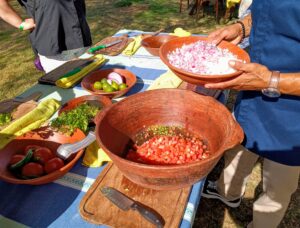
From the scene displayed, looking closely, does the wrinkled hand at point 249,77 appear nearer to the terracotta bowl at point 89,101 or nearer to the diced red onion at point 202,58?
the diced red onion at point 202,58

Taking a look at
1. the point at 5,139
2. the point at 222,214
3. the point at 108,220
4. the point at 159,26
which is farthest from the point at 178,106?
the point at 159,26

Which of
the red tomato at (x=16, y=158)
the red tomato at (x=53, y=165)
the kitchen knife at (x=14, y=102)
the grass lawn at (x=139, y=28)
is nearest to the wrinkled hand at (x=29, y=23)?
the kitchen knife at (x=14, y=102)

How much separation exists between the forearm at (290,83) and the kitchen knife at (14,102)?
7.18 feet

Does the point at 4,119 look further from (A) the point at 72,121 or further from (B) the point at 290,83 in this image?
(B) the point at 290,83

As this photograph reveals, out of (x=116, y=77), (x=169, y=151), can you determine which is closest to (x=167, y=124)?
(x=169, y=151)

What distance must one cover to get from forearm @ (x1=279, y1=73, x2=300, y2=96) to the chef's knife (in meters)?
1.19

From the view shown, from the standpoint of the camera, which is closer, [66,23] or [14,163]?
[14,163]

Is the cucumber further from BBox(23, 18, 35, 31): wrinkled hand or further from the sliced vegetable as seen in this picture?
BBox(23, 18, 35, 31): wrinkled hand

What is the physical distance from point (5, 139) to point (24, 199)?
2.00 feet

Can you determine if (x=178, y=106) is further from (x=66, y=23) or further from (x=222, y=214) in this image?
(x=66, y=23)

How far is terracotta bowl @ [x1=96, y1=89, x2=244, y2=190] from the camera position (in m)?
1.37

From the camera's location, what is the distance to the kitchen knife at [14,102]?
2445 millimetres

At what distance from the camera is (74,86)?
2889 millimetres

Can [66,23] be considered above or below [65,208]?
above
